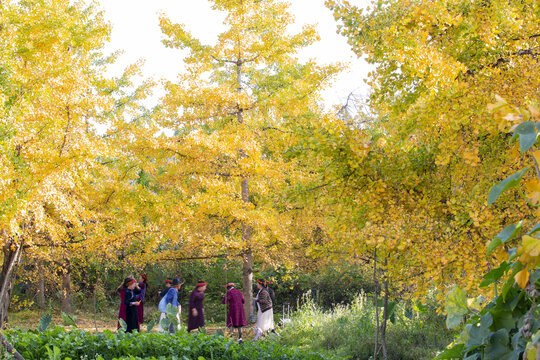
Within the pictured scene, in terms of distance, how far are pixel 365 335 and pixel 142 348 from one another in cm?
414

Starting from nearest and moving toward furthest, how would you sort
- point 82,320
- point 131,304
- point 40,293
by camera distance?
point 131,304
point 82,320
point 40,293

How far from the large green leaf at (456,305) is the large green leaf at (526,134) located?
495 mm

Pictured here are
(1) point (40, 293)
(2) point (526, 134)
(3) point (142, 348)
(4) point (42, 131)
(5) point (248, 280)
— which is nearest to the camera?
(2) point (526, 134)

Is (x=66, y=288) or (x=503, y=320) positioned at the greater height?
(x=503, y=320)

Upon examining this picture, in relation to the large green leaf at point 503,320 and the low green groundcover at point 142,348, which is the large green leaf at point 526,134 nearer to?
the large green leaf at point 503,320

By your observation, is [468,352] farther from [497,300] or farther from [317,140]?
[317,140]

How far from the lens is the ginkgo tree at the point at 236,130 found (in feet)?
33.2

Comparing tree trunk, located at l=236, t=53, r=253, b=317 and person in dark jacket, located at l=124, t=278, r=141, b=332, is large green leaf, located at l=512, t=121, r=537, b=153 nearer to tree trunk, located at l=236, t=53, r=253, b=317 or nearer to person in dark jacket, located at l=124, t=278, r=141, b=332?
person in dark jacket, located at l=124, t=278, r=141, b=332

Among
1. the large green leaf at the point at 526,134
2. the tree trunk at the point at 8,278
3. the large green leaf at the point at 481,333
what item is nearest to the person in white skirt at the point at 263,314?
→ the tree trunk at the point at 8,278

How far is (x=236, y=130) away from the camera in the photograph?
35.1 feet

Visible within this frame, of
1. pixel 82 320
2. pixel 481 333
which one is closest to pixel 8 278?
pixel 481 333

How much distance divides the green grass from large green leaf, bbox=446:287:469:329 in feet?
17.8

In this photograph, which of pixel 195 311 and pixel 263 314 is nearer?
pixel 195 311

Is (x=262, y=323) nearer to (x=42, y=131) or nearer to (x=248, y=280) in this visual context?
(x=248, y=280)
